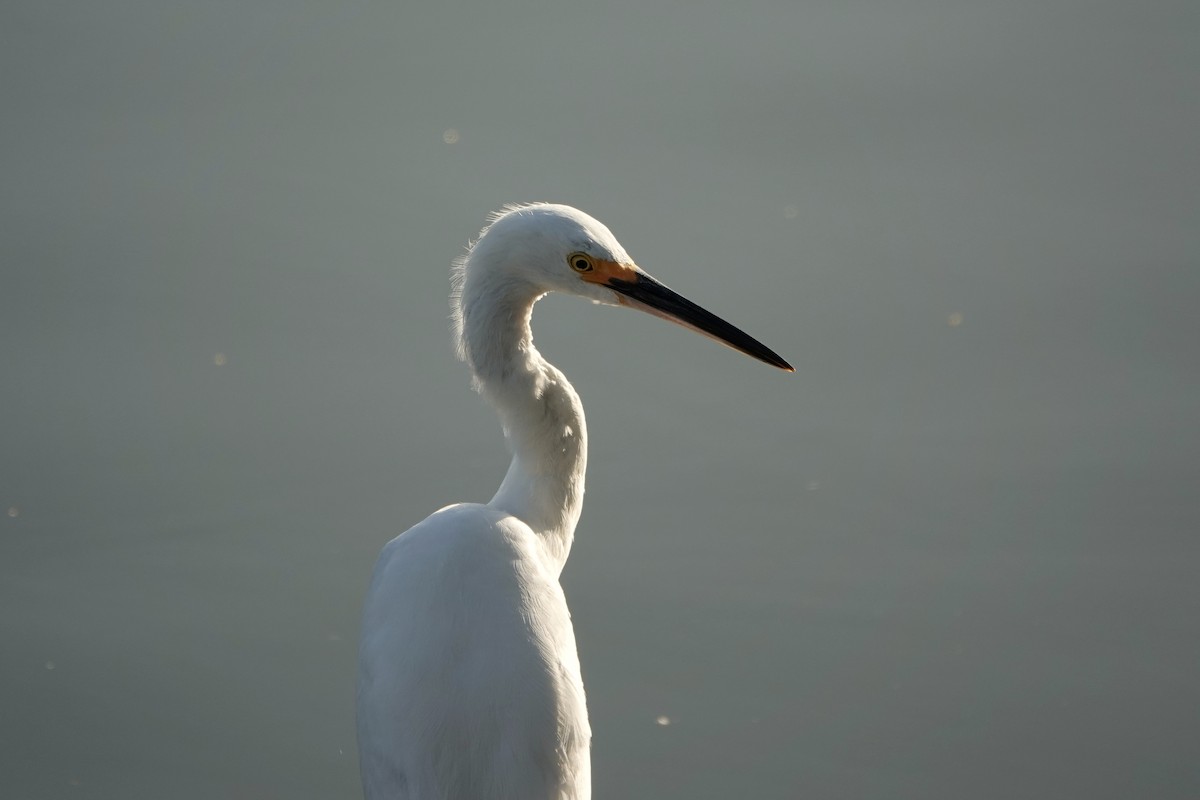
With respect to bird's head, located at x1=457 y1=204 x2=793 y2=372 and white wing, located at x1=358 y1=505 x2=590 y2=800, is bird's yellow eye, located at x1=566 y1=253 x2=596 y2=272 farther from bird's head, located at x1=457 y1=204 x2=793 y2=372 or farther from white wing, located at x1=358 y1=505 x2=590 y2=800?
white wing, located at x1=358 y1=505 x2=590 y2=800

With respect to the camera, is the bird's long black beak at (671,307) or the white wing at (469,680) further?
the bird's long black beak at (671,307)

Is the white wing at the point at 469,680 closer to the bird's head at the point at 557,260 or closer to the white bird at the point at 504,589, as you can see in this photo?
the white bird at the point at 504,589

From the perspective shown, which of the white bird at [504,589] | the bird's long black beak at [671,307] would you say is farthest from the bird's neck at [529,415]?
the bird's long black beak at [671,307]

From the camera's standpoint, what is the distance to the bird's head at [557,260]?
7.01ft

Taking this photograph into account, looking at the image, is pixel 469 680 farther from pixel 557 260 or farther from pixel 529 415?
pixel 557 260

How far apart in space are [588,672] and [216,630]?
0.79m

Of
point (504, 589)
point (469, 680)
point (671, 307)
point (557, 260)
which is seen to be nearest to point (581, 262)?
point (557, 260)

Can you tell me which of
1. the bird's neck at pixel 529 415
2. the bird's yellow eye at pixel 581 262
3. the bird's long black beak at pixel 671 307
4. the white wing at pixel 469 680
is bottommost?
the white wing at pixel 469 680

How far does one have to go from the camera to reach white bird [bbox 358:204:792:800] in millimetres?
1891

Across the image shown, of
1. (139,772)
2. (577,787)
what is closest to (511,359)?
(577,787)

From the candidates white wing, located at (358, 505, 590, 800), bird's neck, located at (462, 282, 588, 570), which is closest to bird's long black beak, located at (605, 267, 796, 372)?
bird's neck, located at (462, 282, 588, 570)

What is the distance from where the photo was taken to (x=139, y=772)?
2.55 metres

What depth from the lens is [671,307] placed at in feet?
7.44

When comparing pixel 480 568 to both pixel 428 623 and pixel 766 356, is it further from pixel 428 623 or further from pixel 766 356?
pixel 766 356
